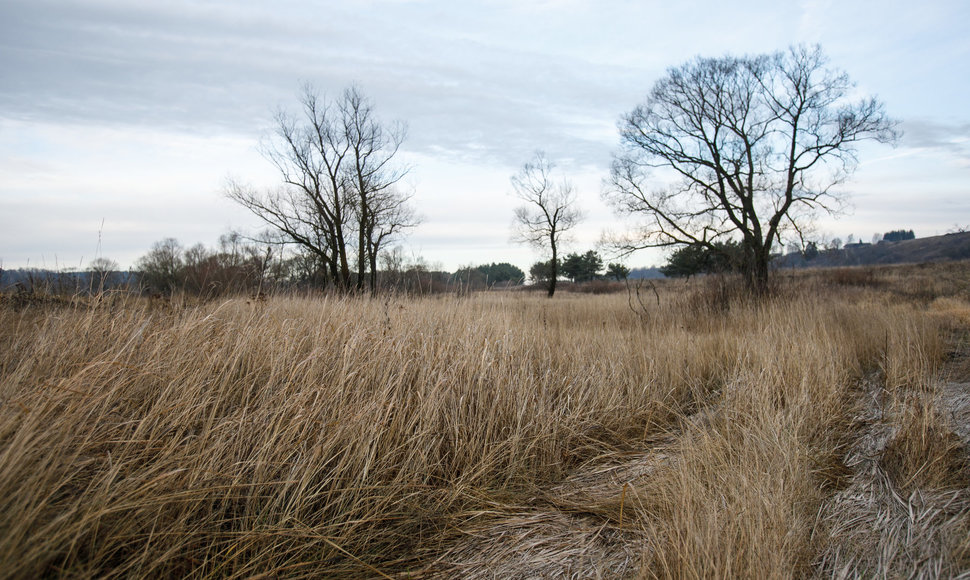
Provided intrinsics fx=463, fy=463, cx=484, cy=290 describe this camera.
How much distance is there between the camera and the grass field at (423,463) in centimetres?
184

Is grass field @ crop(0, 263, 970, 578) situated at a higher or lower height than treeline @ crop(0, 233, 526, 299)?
lower

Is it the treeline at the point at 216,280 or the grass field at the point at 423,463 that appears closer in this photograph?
the grass field at the point at 423,463

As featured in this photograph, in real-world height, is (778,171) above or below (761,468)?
above

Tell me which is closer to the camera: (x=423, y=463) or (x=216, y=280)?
(x=423, y=463)

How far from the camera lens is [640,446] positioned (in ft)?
12.5

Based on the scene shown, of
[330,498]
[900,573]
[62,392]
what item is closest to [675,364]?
[900,573]

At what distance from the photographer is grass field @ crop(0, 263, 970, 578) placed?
1.84 metres

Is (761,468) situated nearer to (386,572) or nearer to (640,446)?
(640,446)

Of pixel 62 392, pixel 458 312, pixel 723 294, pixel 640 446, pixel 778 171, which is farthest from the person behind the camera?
pixel 778 171

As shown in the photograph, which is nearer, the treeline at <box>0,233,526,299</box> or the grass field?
the grass field

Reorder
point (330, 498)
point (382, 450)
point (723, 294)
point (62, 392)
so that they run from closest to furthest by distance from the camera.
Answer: point (62, 392)
point (330, 498)
point (382, 450)
point (723, 294)

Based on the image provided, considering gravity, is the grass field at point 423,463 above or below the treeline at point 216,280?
below

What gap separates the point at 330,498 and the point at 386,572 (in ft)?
1.75

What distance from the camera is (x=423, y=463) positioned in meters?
2.84
